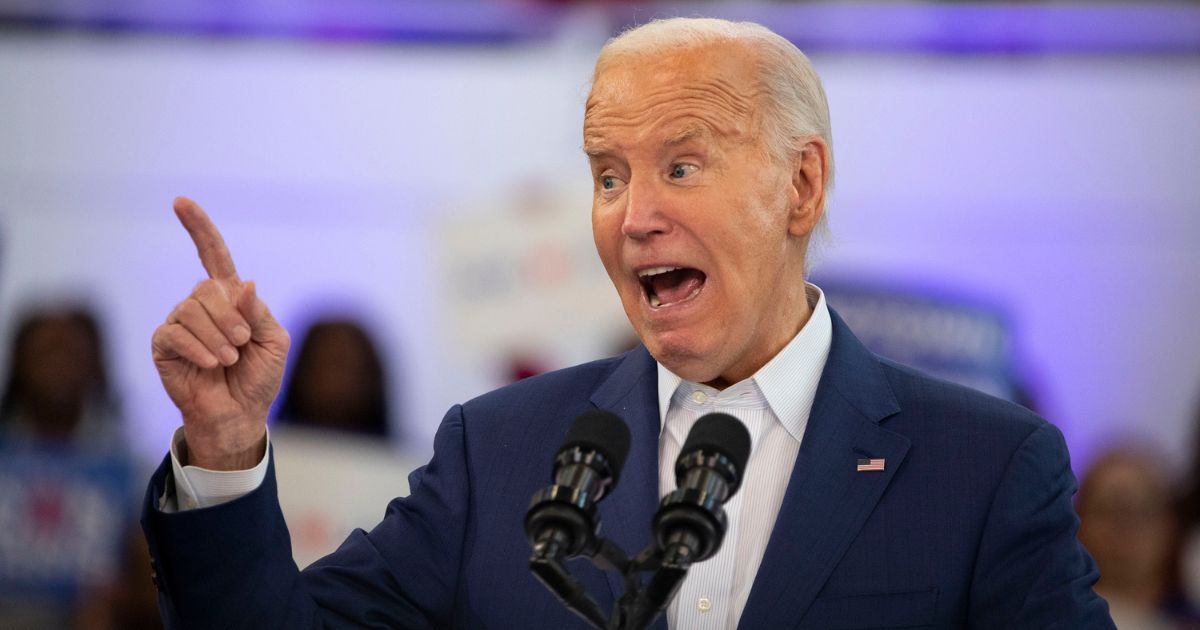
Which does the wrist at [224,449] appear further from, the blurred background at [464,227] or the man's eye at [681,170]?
the blurred background at [464,227]

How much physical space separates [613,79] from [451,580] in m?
0.84

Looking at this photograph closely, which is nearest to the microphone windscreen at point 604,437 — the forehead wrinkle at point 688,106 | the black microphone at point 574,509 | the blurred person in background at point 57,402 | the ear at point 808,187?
the black microphone at point 574,509

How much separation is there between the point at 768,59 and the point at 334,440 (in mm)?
3507

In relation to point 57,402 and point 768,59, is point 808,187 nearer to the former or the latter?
point 768,59

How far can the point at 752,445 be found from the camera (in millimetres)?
2184

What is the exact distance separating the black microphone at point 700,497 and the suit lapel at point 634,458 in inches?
18.3

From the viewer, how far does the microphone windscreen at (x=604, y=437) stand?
1.62 m

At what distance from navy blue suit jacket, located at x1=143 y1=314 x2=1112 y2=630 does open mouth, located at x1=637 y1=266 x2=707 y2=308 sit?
0.17 meters

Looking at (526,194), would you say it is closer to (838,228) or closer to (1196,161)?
(838,228)

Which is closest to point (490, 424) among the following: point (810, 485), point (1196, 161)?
point (810, 485)

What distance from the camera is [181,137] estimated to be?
561cm

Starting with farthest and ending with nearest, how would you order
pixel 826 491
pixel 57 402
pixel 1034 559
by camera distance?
pixel 57 402 < pixel 826 491 < pixel 1034 559

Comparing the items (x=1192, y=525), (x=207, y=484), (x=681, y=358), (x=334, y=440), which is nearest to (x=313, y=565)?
(x=207, y=484)

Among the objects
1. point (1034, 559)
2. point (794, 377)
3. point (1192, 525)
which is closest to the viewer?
→ point (1034, 559)
